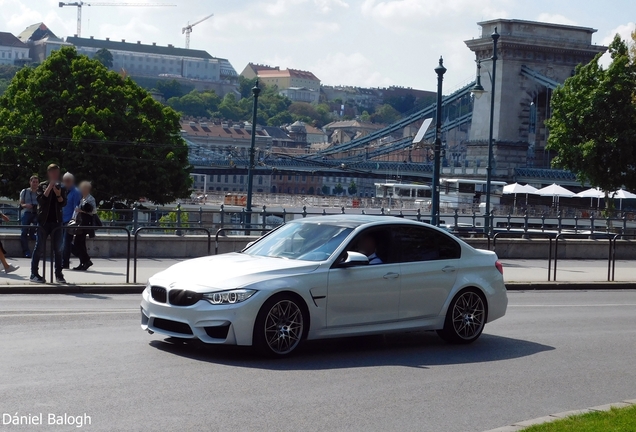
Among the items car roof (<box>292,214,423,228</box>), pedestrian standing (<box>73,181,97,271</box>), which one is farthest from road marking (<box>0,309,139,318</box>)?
pedestrian standing (<box>73,181,97,271</box>)

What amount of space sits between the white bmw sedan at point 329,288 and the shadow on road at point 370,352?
0.74 feet

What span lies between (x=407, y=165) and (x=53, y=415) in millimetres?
98838

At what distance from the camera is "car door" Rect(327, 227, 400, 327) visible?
37.1 ft

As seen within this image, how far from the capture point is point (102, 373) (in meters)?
9.64

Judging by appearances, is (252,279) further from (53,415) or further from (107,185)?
(107,185)

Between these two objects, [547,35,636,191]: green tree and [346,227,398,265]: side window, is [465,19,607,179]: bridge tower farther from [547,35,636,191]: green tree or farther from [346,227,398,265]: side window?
[346,227,398,265]: side window

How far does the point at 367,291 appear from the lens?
457 inches

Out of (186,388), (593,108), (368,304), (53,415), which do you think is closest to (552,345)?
(368,304)

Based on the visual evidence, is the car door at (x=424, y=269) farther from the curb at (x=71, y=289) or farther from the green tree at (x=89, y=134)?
the green tree at (x=89, y=134)

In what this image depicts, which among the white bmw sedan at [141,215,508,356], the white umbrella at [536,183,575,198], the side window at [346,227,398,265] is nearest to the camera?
the white bmw sedan at [141,215,508,356]

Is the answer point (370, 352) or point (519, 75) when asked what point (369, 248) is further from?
point (519, 75)

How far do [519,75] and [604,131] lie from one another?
43135mm

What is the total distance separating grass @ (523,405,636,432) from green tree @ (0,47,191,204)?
172ft

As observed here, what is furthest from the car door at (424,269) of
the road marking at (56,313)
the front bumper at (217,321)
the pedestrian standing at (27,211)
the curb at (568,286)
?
the pedestrian standing at (27,211)
